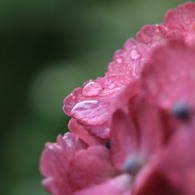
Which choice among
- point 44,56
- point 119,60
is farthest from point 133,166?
point 44,56

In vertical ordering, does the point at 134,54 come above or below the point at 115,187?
above

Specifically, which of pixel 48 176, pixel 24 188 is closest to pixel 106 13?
pixel 24 188

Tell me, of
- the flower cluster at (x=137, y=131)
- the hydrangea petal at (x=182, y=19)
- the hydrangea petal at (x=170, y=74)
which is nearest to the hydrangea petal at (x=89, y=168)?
the flower cluster at (x=137, y=131)

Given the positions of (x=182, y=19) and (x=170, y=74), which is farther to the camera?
(x=182, y=19)

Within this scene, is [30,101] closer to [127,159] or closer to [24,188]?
[24,188]

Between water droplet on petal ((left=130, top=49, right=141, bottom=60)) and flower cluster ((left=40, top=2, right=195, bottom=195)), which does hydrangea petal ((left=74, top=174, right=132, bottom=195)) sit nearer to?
flower cluster ((left=40, top=2, right=195, bottom=195))

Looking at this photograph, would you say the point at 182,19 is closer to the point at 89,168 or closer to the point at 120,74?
the point at 120,74
